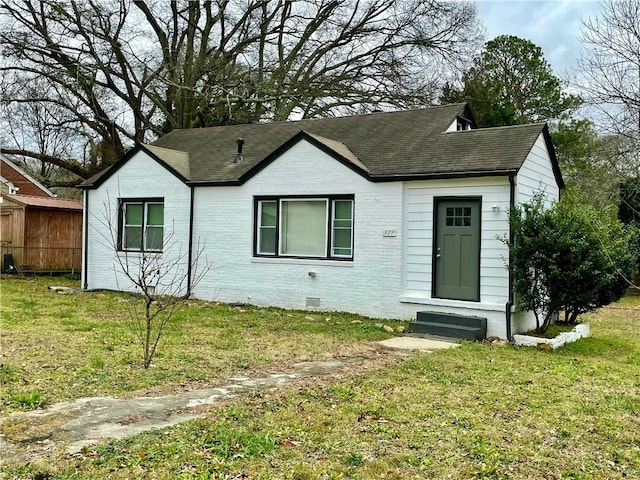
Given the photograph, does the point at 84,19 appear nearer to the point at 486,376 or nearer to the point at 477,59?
the point at 477,59

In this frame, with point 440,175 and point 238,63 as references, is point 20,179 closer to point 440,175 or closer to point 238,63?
point 238,63

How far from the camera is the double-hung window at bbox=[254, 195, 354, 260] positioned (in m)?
12.9

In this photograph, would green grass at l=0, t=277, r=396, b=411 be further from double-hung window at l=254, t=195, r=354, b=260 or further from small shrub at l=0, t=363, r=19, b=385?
double-hung window at l=254, t=195, r=354, b=260

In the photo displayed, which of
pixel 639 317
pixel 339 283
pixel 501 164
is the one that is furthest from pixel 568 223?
pixel 639 317

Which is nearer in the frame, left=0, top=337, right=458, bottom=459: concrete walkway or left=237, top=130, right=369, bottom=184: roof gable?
left=0, top=337, right=458, bottom=459: concrete walkway

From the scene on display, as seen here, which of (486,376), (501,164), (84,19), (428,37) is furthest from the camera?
(428,37)

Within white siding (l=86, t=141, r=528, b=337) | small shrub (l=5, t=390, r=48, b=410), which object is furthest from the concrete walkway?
white siding (l=86, t=141, r=528, b=337)

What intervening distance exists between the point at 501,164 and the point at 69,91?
19118mm

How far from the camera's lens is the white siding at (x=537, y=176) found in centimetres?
1119

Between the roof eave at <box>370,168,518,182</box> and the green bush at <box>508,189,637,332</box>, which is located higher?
the roof eave at <box>370,168,518,182</box>

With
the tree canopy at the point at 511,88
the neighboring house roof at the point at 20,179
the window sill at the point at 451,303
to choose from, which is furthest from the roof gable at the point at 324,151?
the neighboring house roof at the point at 20,179

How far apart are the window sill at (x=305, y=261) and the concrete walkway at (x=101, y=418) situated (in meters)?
6.07

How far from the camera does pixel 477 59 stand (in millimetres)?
25781

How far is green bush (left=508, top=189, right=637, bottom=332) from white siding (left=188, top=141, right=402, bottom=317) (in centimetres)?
254
